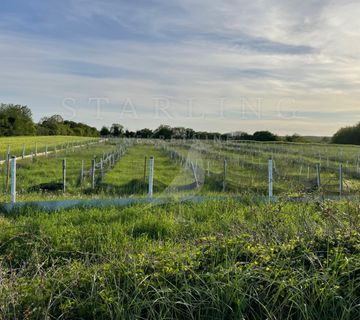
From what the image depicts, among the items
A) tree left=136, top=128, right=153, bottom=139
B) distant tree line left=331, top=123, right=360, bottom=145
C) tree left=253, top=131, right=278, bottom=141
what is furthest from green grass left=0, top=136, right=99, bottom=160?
distant tree line left=331, top=123, right=360, bottom=145

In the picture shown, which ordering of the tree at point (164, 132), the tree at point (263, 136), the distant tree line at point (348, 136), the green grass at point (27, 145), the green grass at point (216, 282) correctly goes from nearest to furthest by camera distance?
the green grass at point (216, 282) → the green grass at point (27, 145) → the tree at point (164, 132) → the tree at point (263, 136) → the distant tree line at point (348, 136)

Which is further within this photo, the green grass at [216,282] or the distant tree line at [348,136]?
the distant tree line at [348,136]

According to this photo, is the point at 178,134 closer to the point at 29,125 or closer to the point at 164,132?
the point at 164,132

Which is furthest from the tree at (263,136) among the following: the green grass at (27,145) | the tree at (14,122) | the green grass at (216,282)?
the green grass at (216,282)

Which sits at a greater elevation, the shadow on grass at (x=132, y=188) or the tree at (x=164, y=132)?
the tree at (x=164, y=132)

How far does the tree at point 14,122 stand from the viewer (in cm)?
6769

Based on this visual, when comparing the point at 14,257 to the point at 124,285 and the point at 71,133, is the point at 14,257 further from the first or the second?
the point at 71,133

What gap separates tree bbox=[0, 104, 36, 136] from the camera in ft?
222

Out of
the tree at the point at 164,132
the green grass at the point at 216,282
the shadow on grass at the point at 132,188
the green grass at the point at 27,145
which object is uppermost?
the tree at the point at 164,132

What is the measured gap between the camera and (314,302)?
8.74ft

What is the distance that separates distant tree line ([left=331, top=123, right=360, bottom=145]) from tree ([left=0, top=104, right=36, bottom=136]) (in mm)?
50778

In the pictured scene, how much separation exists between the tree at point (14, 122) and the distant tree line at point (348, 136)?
5078 centimetres

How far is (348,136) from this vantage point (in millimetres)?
62656

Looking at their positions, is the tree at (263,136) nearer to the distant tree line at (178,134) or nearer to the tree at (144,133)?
the distant tree line at (178,134)
